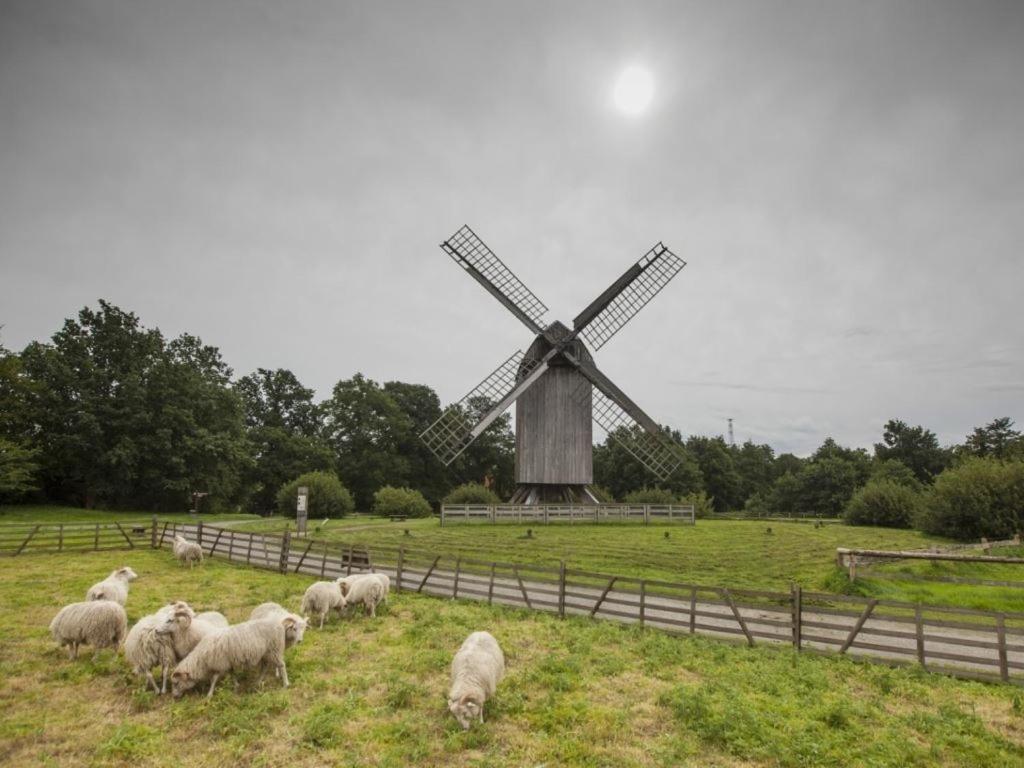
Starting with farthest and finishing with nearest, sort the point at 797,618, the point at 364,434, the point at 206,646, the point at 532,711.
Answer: the point at 364,434, the point at 797,618, the point at 206,646, the point at 532,711

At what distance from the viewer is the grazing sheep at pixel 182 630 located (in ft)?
25.7

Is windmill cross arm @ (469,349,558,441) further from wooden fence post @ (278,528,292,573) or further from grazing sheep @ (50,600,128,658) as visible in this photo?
grazing sheep @ (50,600,128,658)

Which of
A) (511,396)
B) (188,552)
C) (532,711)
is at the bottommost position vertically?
(188,552)

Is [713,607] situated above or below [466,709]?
below

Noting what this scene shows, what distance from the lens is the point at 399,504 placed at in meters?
39.6

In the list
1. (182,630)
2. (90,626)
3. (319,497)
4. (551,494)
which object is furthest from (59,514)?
(182,630)

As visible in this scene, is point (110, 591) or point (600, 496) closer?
point (110, 591)

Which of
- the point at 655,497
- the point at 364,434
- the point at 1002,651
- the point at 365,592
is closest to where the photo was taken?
the point at 1002,651

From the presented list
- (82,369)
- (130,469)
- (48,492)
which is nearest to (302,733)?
(130,469)

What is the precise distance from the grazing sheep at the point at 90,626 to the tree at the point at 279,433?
41842 mm

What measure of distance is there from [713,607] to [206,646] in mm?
11357

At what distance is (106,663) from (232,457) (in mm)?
36814

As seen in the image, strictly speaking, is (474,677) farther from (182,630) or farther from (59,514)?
(59,514)

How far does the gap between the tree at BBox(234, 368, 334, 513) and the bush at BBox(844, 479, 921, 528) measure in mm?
A: 45877
